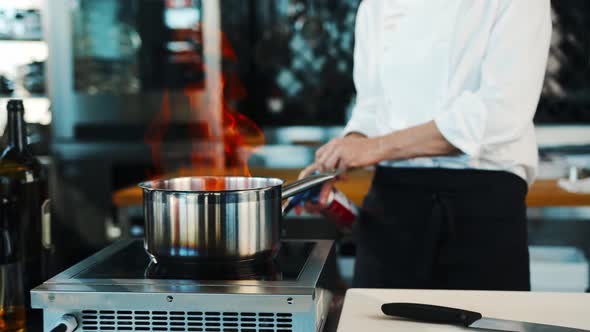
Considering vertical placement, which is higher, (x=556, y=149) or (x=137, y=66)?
(x=137, y=66)

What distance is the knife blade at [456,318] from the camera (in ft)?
2.41

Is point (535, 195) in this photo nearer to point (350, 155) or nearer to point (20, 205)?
point (350, 155)

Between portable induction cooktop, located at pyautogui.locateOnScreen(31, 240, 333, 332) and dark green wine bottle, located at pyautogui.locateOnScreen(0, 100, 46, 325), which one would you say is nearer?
portable induction cooktop, located at pyautogui.locateOnScreen(31, 240, 333, 332)

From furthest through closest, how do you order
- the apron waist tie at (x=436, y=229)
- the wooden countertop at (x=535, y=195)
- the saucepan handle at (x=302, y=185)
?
the wooden countertop at (x=535, y=195) → the apron waist tie at (x=436, y=229) → the saucepan handle at (x=302, y=185)

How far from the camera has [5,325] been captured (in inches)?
32.3

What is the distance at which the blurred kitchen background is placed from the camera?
3082 millimetres

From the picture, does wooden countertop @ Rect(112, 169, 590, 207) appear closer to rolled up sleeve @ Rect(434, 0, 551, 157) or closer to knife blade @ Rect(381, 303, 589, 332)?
rolled up sleeve @ Rect(434, 0, 551, 157)

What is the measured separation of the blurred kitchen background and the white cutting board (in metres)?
2.10

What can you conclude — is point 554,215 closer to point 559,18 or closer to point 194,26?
point 559,18

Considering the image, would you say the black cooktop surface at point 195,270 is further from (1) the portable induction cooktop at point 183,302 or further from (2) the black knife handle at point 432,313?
(2) the black knife handle at point 432,313

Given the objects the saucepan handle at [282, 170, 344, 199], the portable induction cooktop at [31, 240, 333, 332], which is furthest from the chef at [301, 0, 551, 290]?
the portable induction cooktop at [31, 240, 333, 332]

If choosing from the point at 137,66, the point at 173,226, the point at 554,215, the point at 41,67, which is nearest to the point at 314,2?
the point at 137,66

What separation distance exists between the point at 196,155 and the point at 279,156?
0.36 m

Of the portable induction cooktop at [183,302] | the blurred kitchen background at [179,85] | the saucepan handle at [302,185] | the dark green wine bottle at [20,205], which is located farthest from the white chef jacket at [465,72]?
the blurred kitchen background at [179,85]
